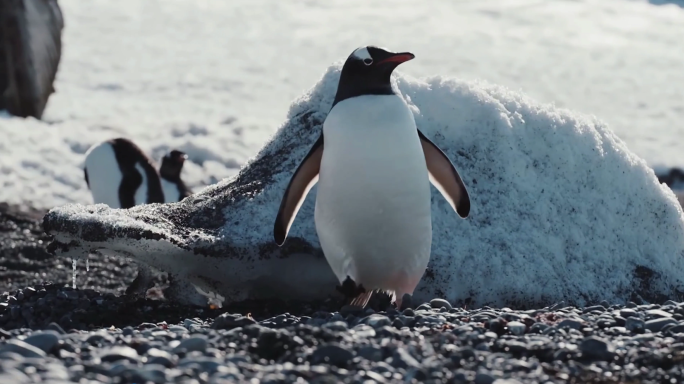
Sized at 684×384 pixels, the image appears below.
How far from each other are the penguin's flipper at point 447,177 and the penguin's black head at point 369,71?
392 mm

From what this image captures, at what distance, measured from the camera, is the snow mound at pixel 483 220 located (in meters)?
5.43

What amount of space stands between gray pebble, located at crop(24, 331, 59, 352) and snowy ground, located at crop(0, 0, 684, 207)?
27.5 feet

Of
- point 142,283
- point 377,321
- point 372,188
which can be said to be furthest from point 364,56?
point 142,283

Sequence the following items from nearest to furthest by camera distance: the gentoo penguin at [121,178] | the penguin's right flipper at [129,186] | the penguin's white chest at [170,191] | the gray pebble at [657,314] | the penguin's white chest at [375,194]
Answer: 1. the gray pebble at [657,314]
2. the penguin's white chest at [375,194]
3. the gentoo penguin at [121,178]
4. the penguin's right flipper at [129,186]
5. the penguin's white chest at [170,191]

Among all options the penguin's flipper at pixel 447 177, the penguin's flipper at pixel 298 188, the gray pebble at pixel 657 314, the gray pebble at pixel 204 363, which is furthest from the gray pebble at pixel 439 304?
the gray pebble at pixel 204 363

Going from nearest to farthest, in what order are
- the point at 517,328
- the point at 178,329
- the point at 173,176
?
1. the point at 517,328
2. the point at 178,329
3. the point at 173,176

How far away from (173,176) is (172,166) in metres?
0.12

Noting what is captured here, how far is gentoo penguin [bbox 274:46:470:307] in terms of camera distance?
193 inches

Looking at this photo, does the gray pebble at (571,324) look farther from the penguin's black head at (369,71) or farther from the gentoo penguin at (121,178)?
the gentoo penguin at (121,178)

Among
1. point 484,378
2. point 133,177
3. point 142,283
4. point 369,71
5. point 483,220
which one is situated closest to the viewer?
point 484,378

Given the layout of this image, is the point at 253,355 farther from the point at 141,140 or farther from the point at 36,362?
the point at 141,140

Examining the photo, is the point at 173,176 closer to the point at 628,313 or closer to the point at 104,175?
the point at 104,175

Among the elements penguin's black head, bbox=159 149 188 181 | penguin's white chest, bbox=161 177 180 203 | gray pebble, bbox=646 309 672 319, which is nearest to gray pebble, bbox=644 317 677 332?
gray pebble, bbox=646 309 672 319

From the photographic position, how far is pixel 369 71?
16.5 feet
